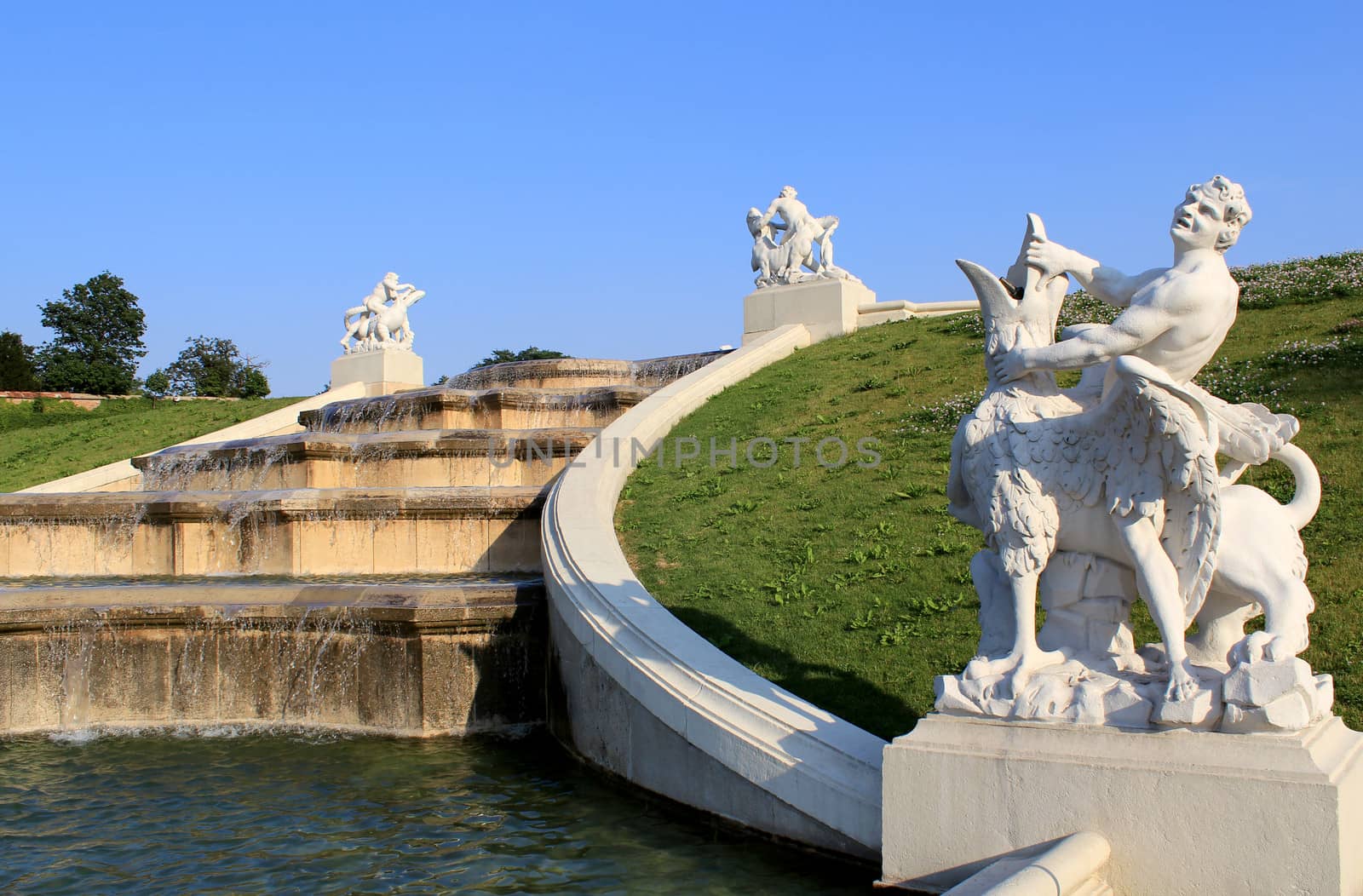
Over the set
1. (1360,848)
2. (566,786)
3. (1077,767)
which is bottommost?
(566,786)

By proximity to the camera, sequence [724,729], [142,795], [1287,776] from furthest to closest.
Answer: [142,795] → [724,729] → [1287,776]

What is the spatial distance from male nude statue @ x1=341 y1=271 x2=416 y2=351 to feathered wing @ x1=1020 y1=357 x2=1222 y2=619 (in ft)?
63.6

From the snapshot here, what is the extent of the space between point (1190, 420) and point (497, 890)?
153 inches

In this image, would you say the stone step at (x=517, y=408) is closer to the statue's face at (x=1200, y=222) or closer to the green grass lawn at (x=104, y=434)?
the green grass lawn at (x=104, y=434)

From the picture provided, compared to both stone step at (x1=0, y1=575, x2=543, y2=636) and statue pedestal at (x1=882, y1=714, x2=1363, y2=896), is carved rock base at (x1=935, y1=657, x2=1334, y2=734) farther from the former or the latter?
stone step at (x1=0, y1=575, x2=543, y2=636)

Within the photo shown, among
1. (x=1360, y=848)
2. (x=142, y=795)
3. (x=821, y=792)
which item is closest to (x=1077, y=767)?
(x=1360, y=848)

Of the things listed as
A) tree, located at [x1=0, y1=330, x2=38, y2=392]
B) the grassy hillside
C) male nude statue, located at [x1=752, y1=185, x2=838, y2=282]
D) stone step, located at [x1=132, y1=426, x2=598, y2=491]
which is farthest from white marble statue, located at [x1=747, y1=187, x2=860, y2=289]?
tree, located at [x1=0, y1=330, x2=38, y2=392]

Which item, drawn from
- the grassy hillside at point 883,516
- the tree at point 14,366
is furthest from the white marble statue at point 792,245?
the tree at point 14,366

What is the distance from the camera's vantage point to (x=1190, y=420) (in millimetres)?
4488

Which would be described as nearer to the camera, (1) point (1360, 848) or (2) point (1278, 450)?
(1) point (1360, 848)

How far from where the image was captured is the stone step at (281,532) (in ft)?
36.2

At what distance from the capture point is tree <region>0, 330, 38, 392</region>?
45656mm

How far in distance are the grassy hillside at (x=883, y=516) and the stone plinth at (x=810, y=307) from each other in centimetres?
309

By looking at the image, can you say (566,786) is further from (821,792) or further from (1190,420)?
(1190,420)
